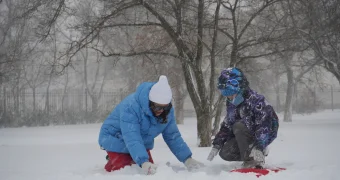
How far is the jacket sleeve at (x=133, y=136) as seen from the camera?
3703 mm

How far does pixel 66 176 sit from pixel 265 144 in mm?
2006

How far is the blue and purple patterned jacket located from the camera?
3.88m

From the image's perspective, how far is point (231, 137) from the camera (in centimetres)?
439

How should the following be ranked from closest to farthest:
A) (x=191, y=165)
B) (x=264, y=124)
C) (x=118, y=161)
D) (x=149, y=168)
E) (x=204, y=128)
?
(x=149, y=168)
(x=264, y=124)
(x=191, y=165)
(x=118, y=161)
(x=204, y=128)

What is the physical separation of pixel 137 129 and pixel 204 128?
386cm

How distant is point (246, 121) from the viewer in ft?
13.4

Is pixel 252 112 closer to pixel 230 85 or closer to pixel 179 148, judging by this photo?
pixel 230 85

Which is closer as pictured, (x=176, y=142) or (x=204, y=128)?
(x=176, y=142)

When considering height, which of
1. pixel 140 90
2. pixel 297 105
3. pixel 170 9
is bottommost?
pixel 297 105

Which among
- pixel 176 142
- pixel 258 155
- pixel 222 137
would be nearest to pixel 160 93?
pixel 176 142

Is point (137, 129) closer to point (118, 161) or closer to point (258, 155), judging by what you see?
point (118, 161)

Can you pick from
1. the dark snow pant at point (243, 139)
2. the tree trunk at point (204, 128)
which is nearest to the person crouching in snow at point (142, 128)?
the dark snow pant at point (243, 139)

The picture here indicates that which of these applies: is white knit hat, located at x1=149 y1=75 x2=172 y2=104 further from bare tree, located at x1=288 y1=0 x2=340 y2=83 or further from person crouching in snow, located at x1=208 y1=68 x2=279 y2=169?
bare tree, located at x1=288 y1=0 x2=340 y2=83

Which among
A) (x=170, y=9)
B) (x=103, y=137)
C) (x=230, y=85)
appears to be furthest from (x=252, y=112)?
(x=170, y=9)
